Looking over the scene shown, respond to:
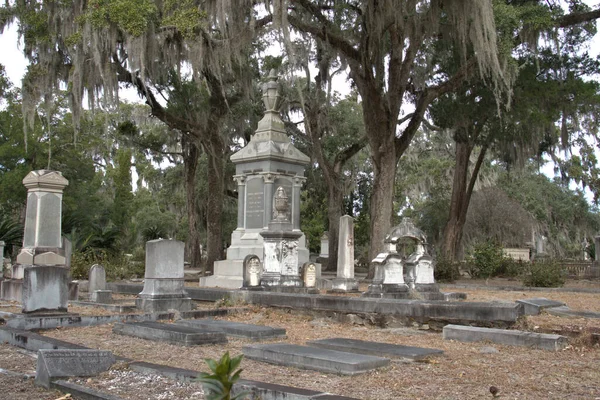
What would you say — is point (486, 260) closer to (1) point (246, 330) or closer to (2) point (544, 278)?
(2) point (544, 278)

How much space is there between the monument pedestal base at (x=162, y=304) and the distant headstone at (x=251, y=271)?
2537 millimetres

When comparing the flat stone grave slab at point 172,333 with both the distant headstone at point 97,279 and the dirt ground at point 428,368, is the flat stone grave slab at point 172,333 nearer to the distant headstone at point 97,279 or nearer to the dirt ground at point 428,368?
the dirt ground at point 428,368

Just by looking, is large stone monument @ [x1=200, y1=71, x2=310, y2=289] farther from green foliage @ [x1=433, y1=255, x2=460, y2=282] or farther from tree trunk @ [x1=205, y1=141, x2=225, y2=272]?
tree trunk @ [x1=205, y1=141, x2=225, y2=272]

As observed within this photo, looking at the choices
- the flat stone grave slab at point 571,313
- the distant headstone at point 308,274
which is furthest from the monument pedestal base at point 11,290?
the flat stone grave slab at point 571,313

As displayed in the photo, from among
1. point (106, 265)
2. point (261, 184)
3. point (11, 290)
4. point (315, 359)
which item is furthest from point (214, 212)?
point (315, 359)

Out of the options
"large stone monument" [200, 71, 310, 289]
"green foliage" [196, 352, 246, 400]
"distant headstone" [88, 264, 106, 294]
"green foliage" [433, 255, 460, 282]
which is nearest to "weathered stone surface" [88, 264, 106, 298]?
"distant headstone" [88, 264, 106, 294]

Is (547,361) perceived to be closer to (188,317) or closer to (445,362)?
(445,362)

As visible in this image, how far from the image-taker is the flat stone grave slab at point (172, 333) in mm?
7516

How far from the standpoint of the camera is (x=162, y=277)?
1098 centimetres

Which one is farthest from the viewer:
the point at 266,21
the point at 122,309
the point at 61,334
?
the point at 266,21

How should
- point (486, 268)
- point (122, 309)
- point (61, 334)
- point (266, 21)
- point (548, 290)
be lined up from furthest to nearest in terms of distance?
1. point (486, 268)
2. point (266, 21)
3. point (548, 290)
4. point (122, 309)
5. point (61, 334)

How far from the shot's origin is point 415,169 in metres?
41.1

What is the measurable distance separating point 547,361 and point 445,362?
114cm

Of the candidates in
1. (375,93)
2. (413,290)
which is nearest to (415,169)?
(375,93)
